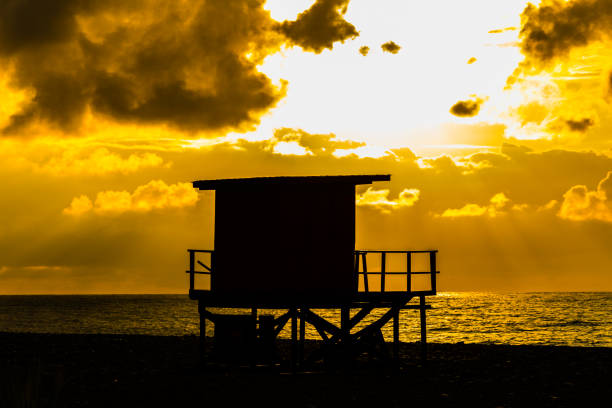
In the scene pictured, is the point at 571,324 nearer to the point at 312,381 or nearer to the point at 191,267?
the point at 191,267

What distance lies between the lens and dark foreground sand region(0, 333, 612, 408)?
21312mm

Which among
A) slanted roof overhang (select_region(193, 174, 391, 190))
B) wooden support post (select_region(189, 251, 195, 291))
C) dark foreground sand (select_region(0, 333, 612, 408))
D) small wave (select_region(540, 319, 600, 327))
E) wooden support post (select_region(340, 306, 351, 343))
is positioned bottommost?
dark foreground sand (select_region(0, 333, 612, 408))

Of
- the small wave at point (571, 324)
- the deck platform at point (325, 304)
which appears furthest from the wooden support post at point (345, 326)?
the small wave at point (571, 324)

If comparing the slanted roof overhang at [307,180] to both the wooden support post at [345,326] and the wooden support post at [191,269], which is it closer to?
the wooden support post at [191,269]

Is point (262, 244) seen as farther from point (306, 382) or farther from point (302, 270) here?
point (306, 382)

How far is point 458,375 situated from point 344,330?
160 inches

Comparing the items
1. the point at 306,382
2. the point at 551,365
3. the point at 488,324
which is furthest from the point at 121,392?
the point at 488,324

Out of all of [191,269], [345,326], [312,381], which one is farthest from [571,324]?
[312,381]

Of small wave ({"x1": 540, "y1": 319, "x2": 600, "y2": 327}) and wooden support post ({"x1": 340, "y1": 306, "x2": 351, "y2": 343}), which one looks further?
small wave ({"x1": 540, "y1": 319, "x2": 600, "y2": 327})

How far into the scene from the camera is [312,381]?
25531 mm

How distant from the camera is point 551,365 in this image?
31250 mm

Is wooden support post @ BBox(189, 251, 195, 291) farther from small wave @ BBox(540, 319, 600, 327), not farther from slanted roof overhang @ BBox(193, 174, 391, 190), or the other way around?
small wave @ BBox(540, 319, 600, 327)

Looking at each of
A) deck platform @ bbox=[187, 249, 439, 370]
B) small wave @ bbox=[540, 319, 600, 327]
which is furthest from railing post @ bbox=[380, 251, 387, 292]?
small wave @ bbox=[540, 319, 600, 327]

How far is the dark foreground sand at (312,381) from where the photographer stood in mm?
21312
